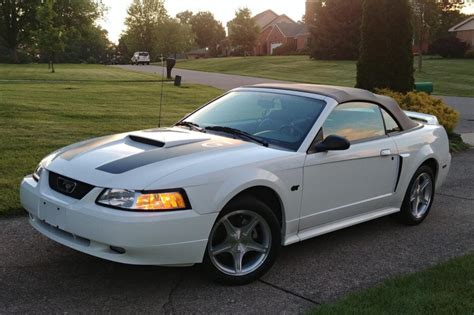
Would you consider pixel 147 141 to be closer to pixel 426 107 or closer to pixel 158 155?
pixel 158 155

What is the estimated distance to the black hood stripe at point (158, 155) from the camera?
375cm

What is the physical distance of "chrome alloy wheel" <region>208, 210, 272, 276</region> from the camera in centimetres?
392

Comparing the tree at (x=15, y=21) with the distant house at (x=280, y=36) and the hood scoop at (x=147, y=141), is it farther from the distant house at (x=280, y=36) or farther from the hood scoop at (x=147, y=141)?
the hood scoop at (x=147, y=141)

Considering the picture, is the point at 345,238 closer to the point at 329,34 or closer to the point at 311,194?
the point at 311,194

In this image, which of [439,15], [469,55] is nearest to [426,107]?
[439,15]

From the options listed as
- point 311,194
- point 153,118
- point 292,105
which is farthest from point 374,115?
point 153,118

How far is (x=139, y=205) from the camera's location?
3512 millimetres

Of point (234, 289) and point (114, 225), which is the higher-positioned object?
point (114, 225)

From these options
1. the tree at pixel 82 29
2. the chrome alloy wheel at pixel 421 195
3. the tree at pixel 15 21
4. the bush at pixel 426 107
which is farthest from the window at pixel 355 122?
the tree at pixel 15 21

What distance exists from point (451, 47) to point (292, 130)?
52.5m

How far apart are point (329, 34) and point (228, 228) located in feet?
166

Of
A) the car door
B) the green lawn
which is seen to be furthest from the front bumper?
the green lawn

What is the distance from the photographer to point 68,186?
3807 mm

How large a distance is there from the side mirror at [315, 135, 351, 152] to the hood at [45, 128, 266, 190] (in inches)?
20.0
